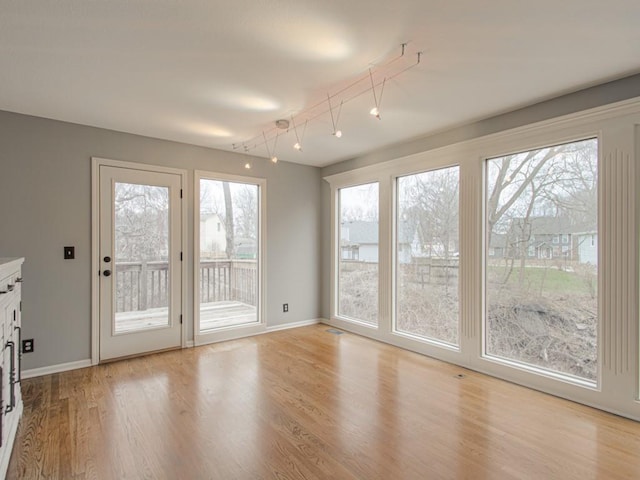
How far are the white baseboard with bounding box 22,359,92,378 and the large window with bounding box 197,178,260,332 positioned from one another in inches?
49.5

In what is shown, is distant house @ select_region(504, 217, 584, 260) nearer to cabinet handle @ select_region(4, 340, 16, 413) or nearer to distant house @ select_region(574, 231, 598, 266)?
distant house @ select_region(574, 231, 598, 266)

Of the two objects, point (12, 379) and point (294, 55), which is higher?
point (294, 55)

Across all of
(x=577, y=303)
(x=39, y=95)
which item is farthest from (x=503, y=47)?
(x=39, y=95)

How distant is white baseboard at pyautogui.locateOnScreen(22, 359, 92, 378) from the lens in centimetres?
329

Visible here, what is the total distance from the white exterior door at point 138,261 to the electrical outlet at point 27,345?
1.86 feet

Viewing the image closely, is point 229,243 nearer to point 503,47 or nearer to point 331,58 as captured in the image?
point 331,58

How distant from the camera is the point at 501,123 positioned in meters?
3.27

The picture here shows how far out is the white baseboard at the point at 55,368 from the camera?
10.8 ft

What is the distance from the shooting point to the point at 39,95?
285 centimetres

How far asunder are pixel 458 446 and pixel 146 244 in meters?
3.56

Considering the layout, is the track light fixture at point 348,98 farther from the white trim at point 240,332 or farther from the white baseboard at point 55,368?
the white baseboard at point 55,368

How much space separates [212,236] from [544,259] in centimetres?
366

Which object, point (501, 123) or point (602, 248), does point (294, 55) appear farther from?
point (602, 248)

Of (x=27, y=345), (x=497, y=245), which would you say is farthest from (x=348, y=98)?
(x=27, y=345)
